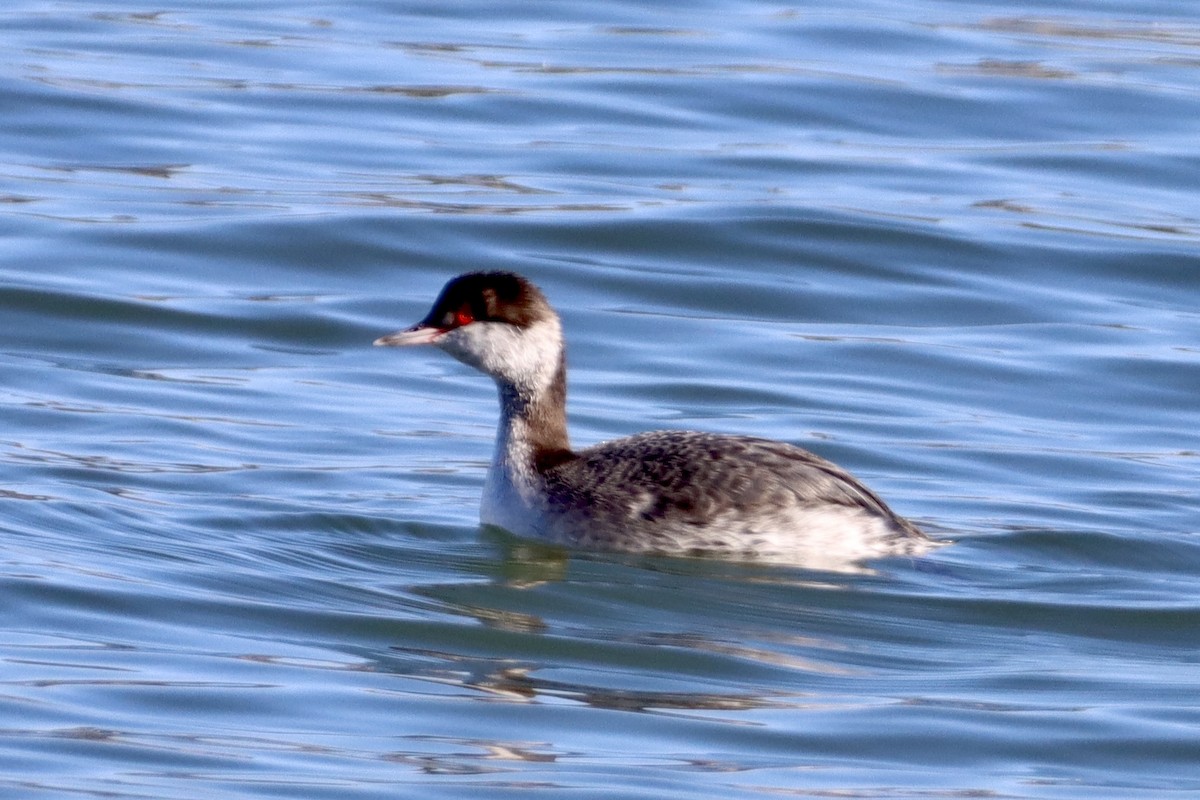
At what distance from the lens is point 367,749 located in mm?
7254

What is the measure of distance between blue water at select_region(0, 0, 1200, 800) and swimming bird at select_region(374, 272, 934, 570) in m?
0.19

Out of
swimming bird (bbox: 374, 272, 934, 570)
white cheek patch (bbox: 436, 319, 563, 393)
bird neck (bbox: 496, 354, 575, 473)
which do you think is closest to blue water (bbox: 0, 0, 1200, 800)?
swimming bird (bbox: 374, 272, 934, 570)

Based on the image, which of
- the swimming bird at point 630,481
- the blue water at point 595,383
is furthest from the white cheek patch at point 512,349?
the blue water at point 595,383

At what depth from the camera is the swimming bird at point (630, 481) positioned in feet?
32.6

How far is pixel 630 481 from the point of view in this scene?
Answer: 33.2 feet

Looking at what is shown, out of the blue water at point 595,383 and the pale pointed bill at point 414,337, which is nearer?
the blue water at point 595,383

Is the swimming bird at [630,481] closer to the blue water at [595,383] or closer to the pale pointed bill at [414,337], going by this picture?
the pale pointed bill at [414,337]

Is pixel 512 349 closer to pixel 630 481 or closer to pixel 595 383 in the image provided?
pixel 630 481

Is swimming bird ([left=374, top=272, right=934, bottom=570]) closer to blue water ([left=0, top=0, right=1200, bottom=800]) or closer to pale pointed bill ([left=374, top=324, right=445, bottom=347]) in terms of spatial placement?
pale pointed bill ([left=374, top=324, right=445, bottom=347])

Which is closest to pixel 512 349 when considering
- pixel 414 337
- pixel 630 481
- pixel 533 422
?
A: pixel 533 422

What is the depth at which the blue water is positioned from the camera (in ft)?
25.0

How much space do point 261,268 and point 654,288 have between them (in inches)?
101

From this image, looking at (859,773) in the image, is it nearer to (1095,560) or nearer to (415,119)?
(1095,560)

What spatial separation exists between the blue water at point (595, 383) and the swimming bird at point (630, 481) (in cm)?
19
